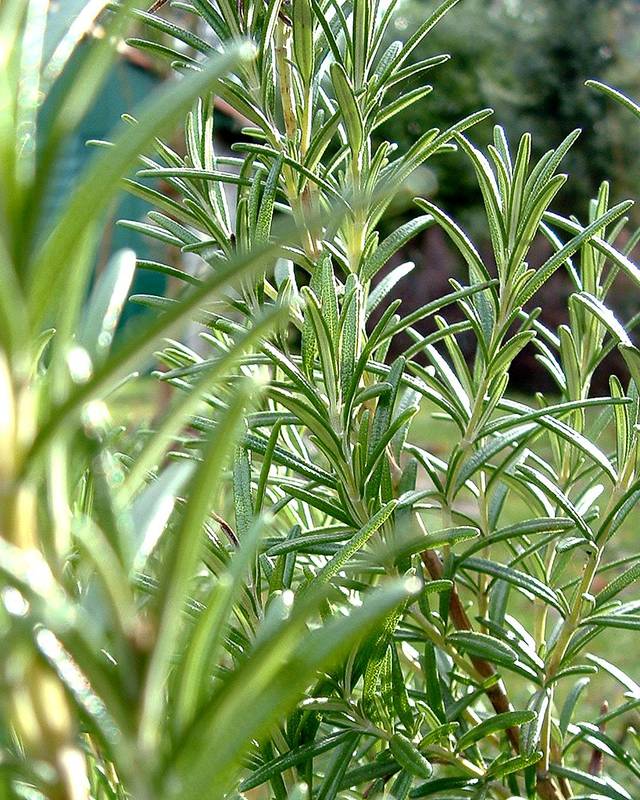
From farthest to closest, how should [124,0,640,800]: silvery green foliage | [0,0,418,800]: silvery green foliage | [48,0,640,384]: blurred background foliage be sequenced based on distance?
[48,0,640,384]: blurred background foliage < [124,0,640,800]: silvery green foliage < [0,0,418,800]: silvery green foliage

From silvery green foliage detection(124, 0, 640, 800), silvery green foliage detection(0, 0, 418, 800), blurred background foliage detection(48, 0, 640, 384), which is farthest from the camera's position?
blurred background foliage detection(48, 0, 640, 384)

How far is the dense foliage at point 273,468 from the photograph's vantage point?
21 centimetres

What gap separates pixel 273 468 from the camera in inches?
28.5

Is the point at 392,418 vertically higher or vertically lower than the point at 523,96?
lower

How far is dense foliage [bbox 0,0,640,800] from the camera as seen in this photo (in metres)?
0.21

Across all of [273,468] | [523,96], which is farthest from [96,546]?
[523,96]

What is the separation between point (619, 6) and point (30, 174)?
25.7 feet

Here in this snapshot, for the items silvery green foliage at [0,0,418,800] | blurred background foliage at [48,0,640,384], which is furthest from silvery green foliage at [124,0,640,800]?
blurred background foliage at [48,0,640,384]

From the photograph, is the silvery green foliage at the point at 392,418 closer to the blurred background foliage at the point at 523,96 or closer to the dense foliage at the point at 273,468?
the dense foliage at the point at 273,468

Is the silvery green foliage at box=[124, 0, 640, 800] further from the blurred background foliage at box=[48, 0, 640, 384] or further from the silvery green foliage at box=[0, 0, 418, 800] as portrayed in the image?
the blurred background foliage at box=[48, 0, 640, 384]

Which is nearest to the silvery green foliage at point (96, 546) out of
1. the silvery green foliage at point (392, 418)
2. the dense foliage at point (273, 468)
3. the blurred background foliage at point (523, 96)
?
the dense foliage at point (273, 468)

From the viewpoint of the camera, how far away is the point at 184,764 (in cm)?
22

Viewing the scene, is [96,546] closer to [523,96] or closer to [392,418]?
[392,418]

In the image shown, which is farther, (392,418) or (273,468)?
(273,468)
